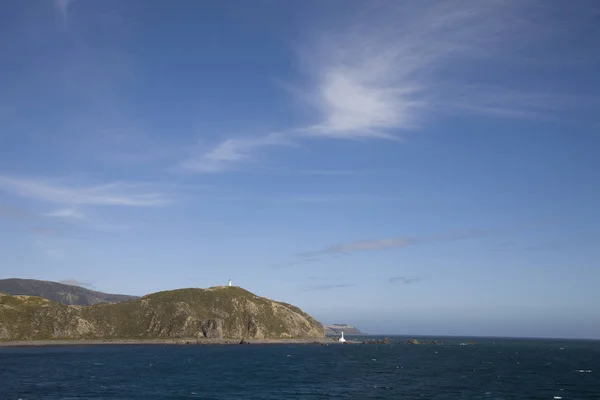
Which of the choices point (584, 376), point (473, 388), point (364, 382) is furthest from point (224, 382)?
point (584, 376)

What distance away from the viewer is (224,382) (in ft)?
336

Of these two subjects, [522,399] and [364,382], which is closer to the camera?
[522,399]

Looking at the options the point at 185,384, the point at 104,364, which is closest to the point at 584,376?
the point at 185,384

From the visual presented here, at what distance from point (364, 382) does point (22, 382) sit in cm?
6827

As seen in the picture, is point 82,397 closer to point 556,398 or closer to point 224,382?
point 224,382

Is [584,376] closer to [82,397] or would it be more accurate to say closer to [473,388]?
[473,388]

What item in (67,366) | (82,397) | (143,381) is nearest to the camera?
(82,397)

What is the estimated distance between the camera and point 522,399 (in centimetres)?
8338

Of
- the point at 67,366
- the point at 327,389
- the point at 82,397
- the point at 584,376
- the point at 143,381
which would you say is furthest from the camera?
the point at 67,366

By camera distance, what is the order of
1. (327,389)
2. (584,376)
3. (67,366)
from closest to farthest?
1. (327,389)
2. (584,376)
3. (67,366)

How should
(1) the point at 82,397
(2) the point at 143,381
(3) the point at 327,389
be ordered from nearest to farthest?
1. (1) the point at 82,397
2. (3) the point at 327,389
3. (2) the point at 143,381

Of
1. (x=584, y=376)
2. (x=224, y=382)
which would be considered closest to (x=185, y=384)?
(x=224, y=382)

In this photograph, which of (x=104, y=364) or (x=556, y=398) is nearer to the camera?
(x=556, y=398)

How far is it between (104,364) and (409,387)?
8585 cm
